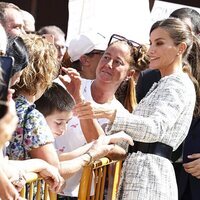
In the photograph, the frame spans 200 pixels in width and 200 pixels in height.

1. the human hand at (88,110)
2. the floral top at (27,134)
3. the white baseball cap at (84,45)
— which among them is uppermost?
the floral top at (27,134)

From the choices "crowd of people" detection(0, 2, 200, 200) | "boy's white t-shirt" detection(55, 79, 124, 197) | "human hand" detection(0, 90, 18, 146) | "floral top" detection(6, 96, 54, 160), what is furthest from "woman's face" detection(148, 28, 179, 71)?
"human hand" detection(0, 90, 18, 146)

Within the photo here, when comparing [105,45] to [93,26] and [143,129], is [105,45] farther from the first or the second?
[143,129]

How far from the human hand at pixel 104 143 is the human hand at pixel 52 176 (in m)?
0.49

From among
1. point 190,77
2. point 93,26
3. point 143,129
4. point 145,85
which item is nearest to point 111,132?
point 143,129

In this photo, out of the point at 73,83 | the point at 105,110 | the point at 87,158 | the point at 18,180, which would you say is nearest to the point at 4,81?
the point at 18,180

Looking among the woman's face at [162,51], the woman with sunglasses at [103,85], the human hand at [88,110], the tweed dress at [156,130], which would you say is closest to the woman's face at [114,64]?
the woman with sunglasses at [103,85]

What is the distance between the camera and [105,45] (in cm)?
484

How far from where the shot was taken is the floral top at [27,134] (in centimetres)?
305

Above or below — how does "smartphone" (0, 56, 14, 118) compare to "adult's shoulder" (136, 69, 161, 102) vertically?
above

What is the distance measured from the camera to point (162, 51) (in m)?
4.00

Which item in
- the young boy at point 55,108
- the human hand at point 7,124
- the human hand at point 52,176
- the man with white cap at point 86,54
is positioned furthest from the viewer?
the man with white cap at point 86,54

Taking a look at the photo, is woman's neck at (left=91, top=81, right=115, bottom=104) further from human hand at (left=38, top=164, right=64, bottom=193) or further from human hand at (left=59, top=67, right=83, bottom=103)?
human hand at (left=38, top=164, right=64, bottom=193)

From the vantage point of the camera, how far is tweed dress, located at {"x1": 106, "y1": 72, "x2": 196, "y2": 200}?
3.65 m

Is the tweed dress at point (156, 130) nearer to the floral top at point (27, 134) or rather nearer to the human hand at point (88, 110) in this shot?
the human hand at point (88, 110)
